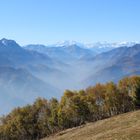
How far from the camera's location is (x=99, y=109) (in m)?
145

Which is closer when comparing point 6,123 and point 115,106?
point 115,106

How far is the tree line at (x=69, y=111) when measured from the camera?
139 meters

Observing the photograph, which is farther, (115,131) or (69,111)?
(69,111)

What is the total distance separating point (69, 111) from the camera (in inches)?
5404

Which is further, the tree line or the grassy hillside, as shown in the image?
the tree line

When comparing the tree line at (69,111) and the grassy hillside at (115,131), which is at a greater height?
the tree line at (69,111)

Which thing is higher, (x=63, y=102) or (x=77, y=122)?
(x=63, y=102)

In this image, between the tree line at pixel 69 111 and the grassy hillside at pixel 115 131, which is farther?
the tree line at pixel 69 111

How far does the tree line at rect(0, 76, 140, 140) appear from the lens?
5458 inches

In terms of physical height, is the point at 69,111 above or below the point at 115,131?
above

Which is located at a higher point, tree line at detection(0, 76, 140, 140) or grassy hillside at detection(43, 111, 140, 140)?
tree line at detection(0, 76, 140, 140)

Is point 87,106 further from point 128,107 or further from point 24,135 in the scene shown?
point 24,135

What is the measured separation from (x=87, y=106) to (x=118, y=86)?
20.6 metres

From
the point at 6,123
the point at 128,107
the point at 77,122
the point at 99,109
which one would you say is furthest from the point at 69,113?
the point at 6,123
